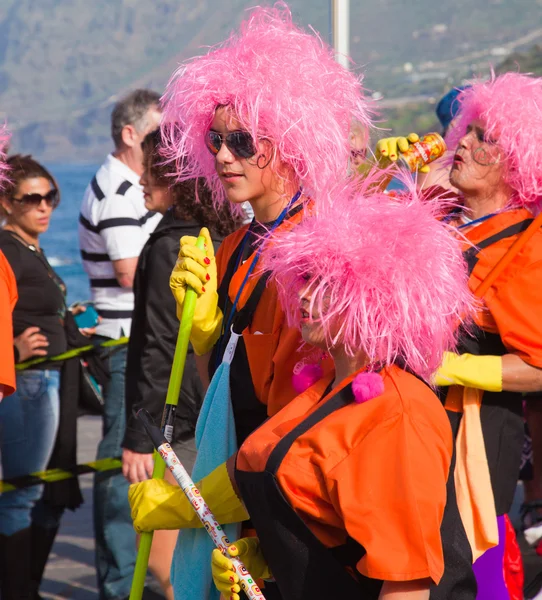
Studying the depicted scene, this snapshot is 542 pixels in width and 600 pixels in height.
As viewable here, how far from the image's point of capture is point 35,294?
4.04 metres

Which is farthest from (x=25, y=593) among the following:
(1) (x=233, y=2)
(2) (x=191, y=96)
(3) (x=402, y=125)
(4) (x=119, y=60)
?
(4) (x=119, y=60)

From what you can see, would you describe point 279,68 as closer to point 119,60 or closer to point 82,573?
point 82,573

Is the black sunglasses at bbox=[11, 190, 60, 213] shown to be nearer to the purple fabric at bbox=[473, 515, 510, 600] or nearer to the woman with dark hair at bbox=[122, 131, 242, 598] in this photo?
the woman with dark hair at bbox=[122, 131, 242, 598]

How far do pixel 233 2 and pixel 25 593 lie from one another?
3663cm

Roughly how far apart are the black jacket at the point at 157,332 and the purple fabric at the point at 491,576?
1.14 metres

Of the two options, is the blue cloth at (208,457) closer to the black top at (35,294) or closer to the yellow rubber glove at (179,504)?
the yellow rubber glove at (179,504)

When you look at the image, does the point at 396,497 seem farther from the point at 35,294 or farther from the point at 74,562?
the point at 74,562

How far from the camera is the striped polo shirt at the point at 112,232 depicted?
4168 mm

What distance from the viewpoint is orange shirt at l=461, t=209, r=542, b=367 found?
2.80 meters

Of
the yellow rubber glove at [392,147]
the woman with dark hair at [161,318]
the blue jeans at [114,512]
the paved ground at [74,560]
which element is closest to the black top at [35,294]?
the blue jeans at [114,512]

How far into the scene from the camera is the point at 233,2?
38.2 m

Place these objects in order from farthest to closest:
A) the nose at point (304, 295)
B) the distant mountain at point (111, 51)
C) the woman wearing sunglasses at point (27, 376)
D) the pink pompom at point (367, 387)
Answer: the distant mountain at point (111, 51) < the woman wearing sunglasses at point (27, 376) < the nose at point (304, 295) < the pink pompom at point (367, 387)

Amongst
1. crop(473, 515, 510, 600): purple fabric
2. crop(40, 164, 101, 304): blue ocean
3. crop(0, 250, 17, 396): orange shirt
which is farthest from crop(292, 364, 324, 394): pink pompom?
crop(40, 164, 101, 304): blue ocean

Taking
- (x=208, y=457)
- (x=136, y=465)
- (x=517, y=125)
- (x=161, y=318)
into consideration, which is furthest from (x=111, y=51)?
(x=208, y=457)
